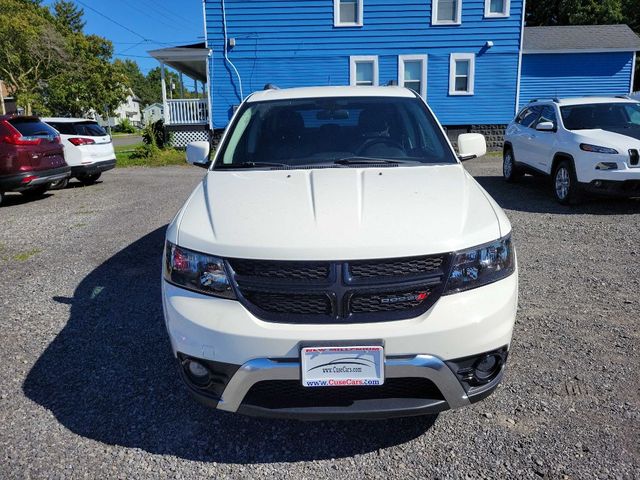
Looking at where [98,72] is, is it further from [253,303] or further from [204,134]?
[253,303]

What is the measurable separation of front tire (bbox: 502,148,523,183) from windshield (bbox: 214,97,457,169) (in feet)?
22.9

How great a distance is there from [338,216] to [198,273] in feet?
2.29

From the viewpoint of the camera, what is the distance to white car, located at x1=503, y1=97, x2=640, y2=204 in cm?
701

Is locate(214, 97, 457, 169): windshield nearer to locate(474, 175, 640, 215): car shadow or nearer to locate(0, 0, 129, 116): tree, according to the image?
locate(474, 175, 640, 215): car shadow

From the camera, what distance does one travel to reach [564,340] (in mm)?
3441

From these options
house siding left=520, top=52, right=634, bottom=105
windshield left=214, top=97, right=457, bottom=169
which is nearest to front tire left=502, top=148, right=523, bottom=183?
windshield left=214, top=97, right=457, bottom=169

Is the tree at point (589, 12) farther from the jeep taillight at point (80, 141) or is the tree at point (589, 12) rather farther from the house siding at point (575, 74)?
the jeep taillight at point (80, 141)

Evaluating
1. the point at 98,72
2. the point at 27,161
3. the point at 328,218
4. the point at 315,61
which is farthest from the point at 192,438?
the point at 98,72

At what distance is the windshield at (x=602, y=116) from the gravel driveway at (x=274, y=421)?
3605 millimetres

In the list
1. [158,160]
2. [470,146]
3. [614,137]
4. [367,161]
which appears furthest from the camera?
[158,160]

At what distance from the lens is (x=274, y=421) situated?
2.63 metres

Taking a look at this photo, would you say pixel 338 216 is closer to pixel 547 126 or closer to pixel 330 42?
pixel 547 126

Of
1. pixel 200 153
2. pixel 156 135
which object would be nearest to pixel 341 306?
pixel 200 153

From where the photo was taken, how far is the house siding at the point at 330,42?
17172mm
